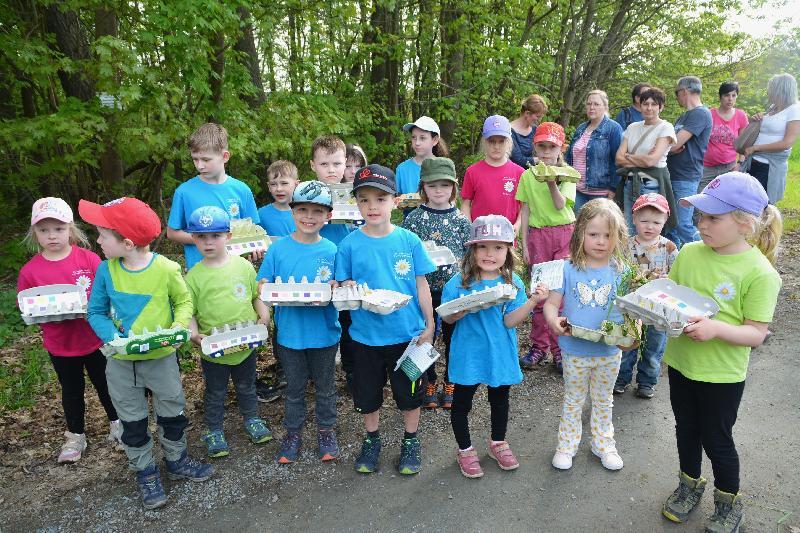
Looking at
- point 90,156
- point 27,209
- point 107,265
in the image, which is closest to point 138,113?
point 90,156

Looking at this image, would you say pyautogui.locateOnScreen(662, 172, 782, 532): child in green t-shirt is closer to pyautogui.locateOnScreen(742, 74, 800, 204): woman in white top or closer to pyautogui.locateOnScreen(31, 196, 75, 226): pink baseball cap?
pyautogui.locateOnScreen(31, 196, 75, 226): pink baseball cap

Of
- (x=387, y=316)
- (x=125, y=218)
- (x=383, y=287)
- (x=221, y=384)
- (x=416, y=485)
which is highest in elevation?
(x=125, y=218)

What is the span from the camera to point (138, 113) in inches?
234

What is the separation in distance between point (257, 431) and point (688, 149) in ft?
18.9

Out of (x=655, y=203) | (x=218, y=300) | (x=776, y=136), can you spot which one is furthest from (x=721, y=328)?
(x=776, y=136)

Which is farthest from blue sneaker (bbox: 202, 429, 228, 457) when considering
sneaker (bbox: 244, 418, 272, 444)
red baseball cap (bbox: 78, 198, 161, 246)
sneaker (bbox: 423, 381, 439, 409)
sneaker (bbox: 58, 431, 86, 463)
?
sneaker (bbox: 423, 381, 439, 409)

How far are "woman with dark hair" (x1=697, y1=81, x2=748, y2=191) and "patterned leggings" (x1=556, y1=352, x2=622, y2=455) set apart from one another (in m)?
5.37

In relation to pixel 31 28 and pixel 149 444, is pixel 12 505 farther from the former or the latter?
pixel 31 28

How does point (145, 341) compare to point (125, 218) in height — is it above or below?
below

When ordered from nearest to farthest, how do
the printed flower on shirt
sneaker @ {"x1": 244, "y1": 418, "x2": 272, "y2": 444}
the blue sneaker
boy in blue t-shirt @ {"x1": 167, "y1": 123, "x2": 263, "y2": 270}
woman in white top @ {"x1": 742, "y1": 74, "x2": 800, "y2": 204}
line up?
the printed flower on shirt
the blue sneaker
sneaker @ {"x1": 244, "y1": 418, "x2": 272, "y2": 444}
boy in blue t-shirt @ {"x1": 167, "y1": 123, "x2": 263, "y2": 270}
woman in white top @ {"x1": 742, "y1": 74, "x2": 800, "y2": 204}

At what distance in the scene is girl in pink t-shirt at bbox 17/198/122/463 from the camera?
3613 millimetres

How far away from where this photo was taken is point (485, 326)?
11.5 feet

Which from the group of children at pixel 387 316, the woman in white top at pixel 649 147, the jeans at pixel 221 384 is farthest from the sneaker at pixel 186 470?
the woman in white top at pixel 649 147

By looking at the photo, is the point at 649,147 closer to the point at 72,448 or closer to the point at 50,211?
the point at 50,211
